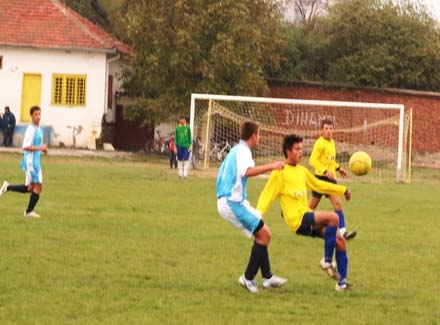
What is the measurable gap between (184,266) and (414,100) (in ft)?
105

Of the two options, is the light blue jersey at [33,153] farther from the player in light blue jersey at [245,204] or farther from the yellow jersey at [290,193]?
the yellow jersey at [290,193]

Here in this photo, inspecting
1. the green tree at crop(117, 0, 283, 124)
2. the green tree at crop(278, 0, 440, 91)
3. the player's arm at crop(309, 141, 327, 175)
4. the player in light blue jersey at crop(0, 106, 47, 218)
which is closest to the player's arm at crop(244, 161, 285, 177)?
the player's arm at crop(309, 141, 327, 175)

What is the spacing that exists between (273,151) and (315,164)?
1955cm

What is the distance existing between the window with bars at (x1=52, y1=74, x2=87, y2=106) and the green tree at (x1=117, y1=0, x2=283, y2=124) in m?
3.08

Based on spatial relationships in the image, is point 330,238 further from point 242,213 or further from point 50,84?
point 50,84

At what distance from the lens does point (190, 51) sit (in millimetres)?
39781

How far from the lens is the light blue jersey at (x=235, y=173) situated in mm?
10203

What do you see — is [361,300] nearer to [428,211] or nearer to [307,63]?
[428,211]

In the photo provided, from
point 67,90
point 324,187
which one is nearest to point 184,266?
point 324,187

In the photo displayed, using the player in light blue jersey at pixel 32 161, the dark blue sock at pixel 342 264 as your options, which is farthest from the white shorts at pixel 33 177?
the dark blue sock at pixel 342 264

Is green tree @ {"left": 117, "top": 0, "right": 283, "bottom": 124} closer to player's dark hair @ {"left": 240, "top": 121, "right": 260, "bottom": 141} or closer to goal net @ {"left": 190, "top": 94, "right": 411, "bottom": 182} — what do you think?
goal net @ {"left": 190, "top": 94, "right": 411, "bottom": 182}

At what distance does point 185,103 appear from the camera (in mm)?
40000

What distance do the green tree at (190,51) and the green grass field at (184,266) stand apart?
61.7 ft

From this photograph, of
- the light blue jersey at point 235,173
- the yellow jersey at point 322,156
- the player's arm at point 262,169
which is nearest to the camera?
the player's arm at point 262,169
